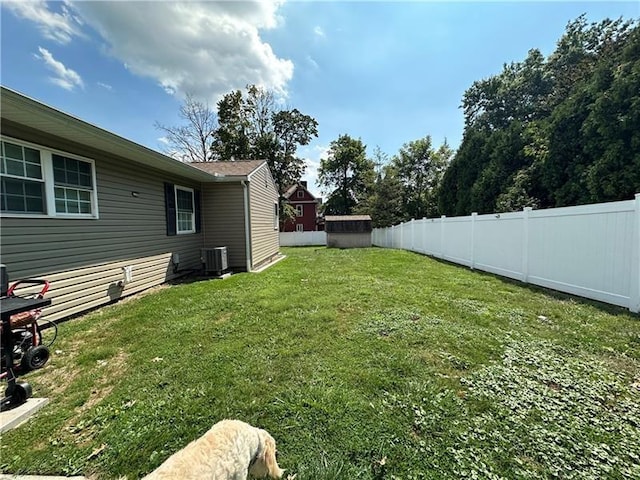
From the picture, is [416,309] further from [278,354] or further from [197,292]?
[197,292]

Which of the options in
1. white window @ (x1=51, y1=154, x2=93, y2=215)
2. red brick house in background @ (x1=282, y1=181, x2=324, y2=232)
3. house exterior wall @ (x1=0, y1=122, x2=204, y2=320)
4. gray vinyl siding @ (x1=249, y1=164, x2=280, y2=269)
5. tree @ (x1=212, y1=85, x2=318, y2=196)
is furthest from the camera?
red brick house in background @ (x1=282, y1=181, x2=324, y2=232)

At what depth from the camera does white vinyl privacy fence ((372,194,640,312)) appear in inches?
168

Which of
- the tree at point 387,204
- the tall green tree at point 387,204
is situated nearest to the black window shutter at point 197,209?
the tree at point 387,204

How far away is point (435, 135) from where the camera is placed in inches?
1068

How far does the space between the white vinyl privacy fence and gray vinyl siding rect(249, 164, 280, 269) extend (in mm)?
7008

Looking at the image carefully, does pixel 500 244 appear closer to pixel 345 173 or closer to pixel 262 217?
pixel 262 217

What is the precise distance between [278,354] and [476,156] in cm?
1708

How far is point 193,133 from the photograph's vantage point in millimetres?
24312

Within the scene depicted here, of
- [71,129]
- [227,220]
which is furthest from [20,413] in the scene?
[227,220]

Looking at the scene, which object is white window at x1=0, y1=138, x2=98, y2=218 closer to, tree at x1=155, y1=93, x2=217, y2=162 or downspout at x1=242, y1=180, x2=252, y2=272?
downspout at x1=242, y1=180, x2=252, y2=272

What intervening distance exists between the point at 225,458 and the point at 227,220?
8.31m

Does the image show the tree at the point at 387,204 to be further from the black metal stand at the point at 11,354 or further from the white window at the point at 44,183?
the black metal stand at the point at 11,354

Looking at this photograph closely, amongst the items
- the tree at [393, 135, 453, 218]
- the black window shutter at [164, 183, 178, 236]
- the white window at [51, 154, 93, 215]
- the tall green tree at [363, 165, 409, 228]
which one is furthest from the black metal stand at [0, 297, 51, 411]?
the tree at [393, 135, 453, 218]

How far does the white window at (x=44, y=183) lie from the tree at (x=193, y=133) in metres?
20.4
